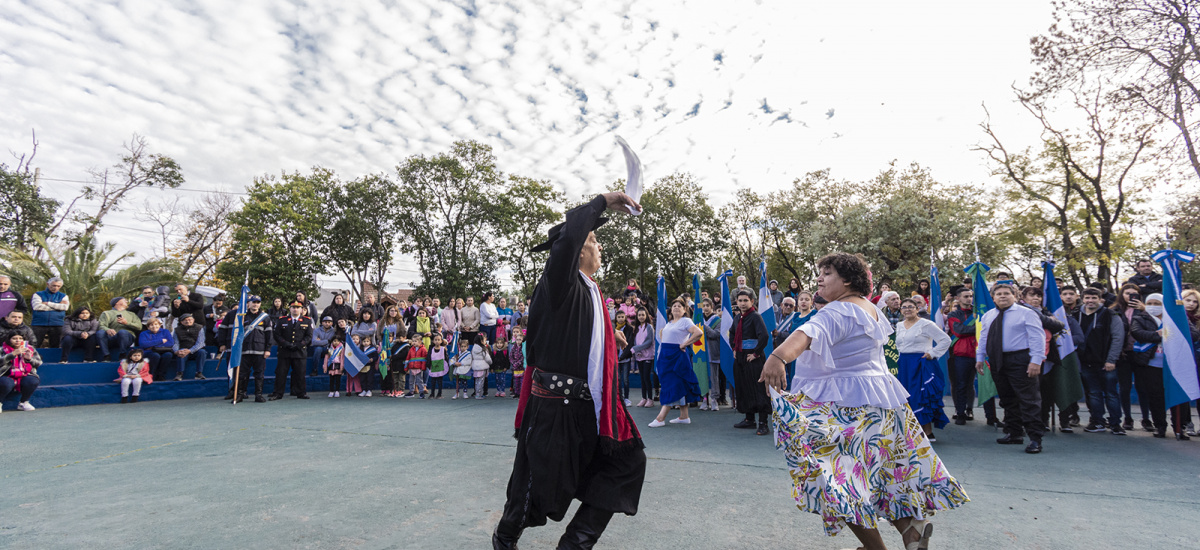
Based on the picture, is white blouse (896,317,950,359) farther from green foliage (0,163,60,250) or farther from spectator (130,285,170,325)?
green foliage (0,163,60,250)

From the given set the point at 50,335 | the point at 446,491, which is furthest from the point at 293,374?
the point at 446,491

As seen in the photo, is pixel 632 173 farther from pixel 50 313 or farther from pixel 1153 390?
pixel 50 313

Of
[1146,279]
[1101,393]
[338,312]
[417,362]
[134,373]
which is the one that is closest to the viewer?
[1101,393]

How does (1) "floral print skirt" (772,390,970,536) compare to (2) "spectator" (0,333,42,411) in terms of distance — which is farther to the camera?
(2) "spectator" (0,333,42,411)

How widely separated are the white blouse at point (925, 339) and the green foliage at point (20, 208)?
3088cm

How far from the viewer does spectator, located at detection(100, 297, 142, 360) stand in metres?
10.8

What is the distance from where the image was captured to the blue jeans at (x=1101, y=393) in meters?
6.81

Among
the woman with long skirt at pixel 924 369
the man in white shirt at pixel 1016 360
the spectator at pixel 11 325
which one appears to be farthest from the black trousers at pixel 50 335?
the man in white shirt at pixel 1016 360

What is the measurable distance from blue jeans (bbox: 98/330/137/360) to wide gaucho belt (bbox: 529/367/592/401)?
39.3 feet

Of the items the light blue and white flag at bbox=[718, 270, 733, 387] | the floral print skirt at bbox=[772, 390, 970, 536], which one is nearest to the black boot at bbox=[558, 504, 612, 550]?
the floral print skirt at bbox=[772, 390, 970, 536]

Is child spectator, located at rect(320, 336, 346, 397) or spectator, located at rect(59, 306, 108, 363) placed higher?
spectator, located at rect(59, 306, 108, 363)

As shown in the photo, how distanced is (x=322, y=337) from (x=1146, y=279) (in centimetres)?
1509

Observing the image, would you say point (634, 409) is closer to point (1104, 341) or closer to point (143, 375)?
point (1104, 341)

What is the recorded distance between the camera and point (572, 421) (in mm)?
2541
